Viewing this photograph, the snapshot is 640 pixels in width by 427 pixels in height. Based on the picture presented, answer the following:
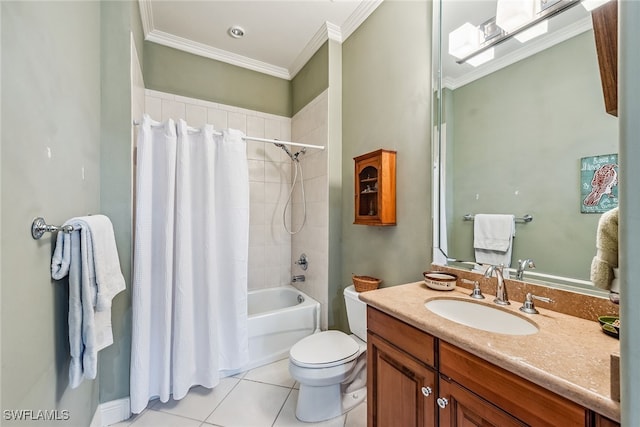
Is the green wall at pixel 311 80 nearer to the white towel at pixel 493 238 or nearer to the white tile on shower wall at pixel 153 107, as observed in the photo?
the white tile on shower wall at pixel 153 107

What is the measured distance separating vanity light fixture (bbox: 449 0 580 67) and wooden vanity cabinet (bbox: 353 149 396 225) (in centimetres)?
63

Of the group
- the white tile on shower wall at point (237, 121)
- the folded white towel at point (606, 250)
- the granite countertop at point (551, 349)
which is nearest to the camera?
the granite countertop at point (551, 349)

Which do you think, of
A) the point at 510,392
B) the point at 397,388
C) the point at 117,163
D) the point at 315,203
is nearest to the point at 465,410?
the point at 510,392

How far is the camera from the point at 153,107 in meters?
2.30

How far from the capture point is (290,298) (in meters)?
2.68

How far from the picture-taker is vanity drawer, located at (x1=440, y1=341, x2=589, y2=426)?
1.93 feet

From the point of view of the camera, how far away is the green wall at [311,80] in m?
2.28

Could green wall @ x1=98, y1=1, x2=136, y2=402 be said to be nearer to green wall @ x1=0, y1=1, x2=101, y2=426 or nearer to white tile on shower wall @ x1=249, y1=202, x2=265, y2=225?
green wall @ x1=0, y1=1, x2=101, y2=426

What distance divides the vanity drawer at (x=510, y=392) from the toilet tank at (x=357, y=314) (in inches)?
33.1

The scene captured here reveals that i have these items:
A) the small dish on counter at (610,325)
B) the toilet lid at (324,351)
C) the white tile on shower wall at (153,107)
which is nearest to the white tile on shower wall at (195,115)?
the white tile on shower wall at (153,107)

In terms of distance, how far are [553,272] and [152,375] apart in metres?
2.17

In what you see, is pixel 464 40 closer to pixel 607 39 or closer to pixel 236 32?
pixel 607 39

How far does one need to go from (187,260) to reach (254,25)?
190 cm

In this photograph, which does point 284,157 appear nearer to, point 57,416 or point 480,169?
point 480,169
